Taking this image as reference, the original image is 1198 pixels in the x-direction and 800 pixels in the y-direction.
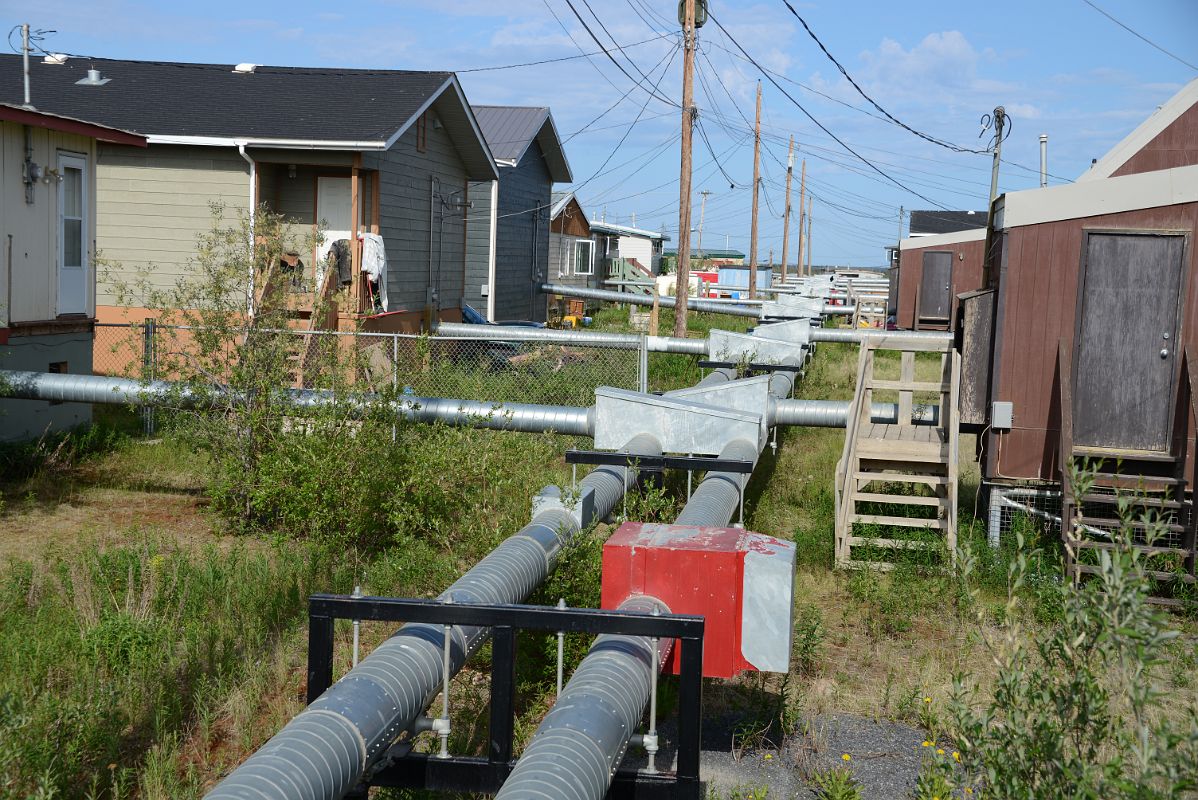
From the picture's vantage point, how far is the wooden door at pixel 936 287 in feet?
91.4

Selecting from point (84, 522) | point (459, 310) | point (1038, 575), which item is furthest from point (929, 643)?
point (459, 310)

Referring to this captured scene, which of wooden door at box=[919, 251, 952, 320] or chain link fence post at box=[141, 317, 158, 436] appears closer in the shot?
chain link fence post at box=[141, 317, 158, 436]

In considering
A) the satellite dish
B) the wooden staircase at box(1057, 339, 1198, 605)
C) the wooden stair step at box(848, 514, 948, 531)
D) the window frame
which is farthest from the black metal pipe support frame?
the window frame

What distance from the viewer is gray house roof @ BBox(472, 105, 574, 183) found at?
2806 cm

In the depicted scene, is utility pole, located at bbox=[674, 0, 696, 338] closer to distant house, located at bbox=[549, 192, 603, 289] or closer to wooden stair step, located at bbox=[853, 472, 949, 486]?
wooden stair step, located at bbox=[853, 472, 949, 486]

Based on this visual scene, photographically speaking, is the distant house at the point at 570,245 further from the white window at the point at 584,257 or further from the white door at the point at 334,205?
the white door at the point at 334,205

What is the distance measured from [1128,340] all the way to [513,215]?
20569 mm

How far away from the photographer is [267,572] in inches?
308

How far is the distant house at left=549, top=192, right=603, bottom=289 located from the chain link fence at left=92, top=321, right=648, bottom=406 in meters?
16.7

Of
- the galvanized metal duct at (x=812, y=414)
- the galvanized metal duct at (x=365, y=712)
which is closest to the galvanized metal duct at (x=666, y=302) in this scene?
the galvanized metal duct at (x=812, y=414)

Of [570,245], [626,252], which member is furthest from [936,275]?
[626,252]

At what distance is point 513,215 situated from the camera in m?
28.6

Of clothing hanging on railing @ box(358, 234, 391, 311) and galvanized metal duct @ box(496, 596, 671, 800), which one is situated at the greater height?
clothing hanging on railing @ box(358, 234, 391, 311)

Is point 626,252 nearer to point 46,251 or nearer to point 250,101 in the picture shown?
point 250,101
